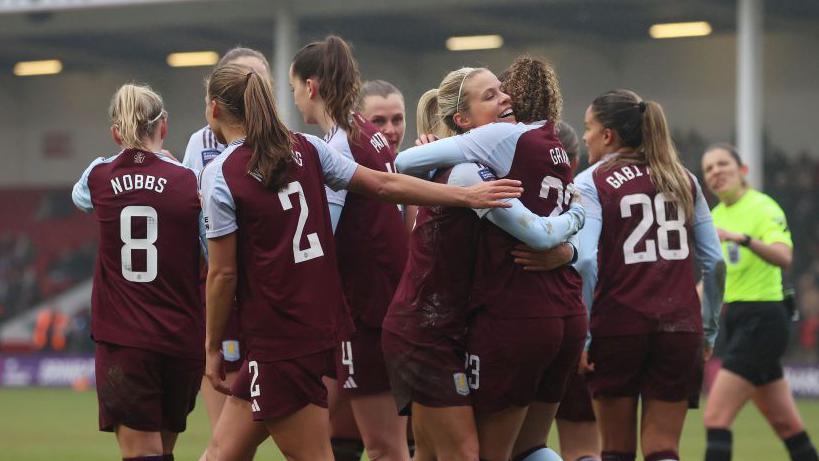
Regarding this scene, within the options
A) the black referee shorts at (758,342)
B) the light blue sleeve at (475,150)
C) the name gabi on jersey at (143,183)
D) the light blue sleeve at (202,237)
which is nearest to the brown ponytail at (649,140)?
the light blue sleeve at (475,150)

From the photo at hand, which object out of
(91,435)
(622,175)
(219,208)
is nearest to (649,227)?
(622,175)

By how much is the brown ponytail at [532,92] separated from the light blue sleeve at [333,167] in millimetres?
728

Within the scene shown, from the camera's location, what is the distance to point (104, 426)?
19.7 feet

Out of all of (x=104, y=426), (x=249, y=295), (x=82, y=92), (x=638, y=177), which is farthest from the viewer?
(x=82, y=92)

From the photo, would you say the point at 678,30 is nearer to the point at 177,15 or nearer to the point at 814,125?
the point at 814,125

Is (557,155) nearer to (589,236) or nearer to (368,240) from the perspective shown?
(589,236)

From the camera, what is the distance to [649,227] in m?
6.39

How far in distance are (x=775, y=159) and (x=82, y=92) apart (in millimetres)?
14877

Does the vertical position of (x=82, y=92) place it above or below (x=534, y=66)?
above

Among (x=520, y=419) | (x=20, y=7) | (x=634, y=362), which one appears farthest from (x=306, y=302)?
(x=20, y=7)

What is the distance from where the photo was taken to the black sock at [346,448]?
6.51m

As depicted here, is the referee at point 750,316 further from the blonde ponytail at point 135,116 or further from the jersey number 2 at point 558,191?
the blonde ponytail at point 135,116

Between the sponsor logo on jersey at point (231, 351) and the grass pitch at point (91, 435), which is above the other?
the sponsor logo on jersey at point (231, 351)

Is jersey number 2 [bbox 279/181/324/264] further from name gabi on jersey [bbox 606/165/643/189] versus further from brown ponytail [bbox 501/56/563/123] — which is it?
name gabi on jersey [bbox 606/165/643/189]
